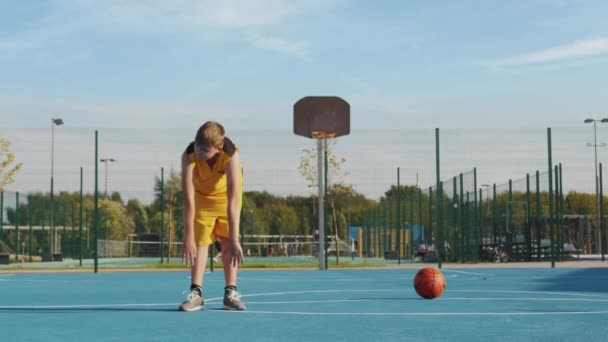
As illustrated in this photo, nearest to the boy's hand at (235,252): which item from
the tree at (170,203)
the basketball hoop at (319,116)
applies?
the basketball hoop at (319,116)

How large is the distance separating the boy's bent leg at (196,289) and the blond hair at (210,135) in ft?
2.79

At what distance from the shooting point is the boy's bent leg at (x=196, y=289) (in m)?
6.53

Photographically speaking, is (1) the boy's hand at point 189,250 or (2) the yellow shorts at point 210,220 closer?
(1) the boy's hand at point 189,250

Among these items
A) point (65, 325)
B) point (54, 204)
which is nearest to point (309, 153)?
point (54, 204)

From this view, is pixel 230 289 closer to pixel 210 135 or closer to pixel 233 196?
pixel 233 196

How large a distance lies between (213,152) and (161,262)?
1718cm

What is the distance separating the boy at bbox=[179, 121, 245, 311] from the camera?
6281 mm

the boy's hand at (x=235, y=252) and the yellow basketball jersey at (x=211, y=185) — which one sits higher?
the yellow basketball jersey at (x=211, y=185)

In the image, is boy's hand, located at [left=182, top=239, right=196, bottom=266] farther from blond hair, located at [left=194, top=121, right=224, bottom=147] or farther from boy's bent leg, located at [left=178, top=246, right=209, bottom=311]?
blond hair, located at [left=194, top=121, right=224, bottom=147]

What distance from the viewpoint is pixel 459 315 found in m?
6.16

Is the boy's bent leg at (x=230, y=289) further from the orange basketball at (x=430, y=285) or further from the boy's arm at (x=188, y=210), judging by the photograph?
the orange basketball at (x=430, y=285)

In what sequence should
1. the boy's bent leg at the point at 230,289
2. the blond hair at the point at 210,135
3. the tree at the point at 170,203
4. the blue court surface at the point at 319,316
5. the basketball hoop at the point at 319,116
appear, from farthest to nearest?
the tree at the point at 170,203
the basketball hoop at the point at 319,116
the boy's bent leg at the point at 230,289
the blond hair at the point at 210,135
the blue court surface at the point at 319,316

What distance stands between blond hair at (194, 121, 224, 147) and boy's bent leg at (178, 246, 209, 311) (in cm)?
85

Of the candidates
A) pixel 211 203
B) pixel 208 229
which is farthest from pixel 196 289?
pixel 211 203
